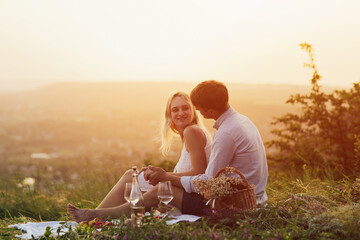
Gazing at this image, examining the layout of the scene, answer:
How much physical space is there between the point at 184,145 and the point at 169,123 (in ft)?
1.63

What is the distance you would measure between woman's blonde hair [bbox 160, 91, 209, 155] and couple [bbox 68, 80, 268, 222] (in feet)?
1.17

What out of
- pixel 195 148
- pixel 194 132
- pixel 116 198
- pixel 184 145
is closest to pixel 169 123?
pixel 184 145

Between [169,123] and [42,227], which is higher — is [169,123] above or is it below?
above

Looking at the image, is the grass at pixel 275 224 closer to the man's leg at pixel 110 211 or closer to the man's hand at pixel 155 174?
the man's leg at pixel 110 211

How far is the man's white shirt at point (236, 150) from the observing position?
149 inches

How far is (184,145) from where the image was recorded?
4.75 m

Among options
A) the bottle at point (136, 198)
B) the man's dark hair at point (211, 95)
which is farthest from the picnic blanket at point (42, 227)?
the man's dark hair at point (211, 95)

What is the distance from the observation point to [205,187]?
3648 millimetres

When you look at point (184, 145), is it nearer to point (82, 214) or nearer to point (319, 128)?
point (82, 214)

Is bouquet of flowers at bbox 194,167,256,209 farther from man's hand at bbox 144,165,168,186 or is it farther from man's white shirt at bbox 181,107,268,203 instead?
man's hand at bbox 144,165,168,186

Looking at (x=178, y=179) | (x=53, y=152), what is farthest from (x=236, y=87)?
(x=53, y=152)

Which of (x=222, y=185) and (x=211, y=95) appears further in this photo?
(x=211, y=95)

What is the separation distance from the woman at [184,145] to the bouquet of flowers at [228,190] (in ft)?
2.33

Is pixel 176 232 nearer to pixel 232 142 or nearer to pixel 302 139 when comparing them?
pixel 232 142
